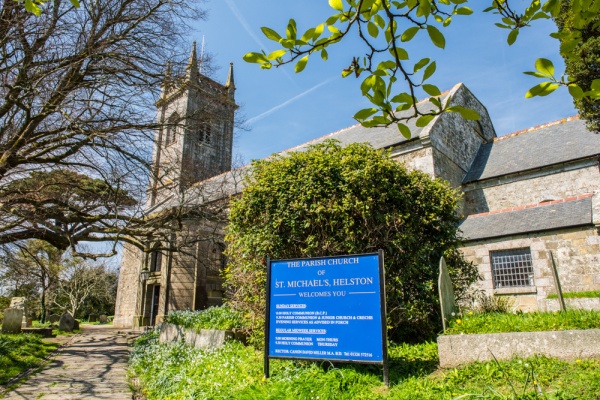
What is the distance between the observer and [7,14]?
26.1 ft

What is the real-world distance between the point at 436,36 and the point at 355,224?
19.1ft

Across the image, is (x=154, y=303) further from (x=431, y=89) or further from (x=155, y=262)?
(x=431, y=89)

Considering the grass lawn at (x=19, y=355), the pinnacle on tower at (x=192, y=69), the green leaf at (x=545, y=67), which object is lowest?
the grass lawn at (x=19, y=355)

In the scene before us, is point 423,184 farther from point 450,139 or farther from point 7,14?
point 450,139

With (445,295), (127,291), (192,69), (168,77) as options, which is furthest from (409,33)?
(127,291)

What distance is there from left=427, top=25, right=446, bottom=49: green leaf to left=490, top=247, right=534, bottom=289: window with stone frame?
44.6 ft

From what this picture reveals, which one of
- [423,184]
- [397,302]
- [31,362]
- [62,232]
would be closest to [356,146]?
[423,184]

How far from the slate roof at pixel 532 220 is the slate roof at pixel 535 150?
4.16m

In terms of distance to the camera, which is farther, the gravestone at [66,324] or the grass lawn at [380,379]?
the gravestone at [66,324]

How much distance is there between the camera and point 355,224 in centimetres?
764

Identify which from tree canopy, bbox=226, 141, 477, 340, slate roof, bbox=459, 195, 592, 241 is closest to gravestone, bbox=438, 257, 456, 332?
tree canopy, bbox=226, 141, 477, 340

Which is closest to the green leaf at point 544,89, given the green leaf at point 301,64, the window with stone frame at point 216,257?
the green leaf at point 301,64

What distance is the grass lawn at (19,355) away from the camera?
9.36 metres

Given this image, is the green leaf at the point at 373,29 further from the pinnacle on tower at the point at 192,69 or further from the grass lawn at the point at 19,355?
the grass lawn at the point at 19,355
